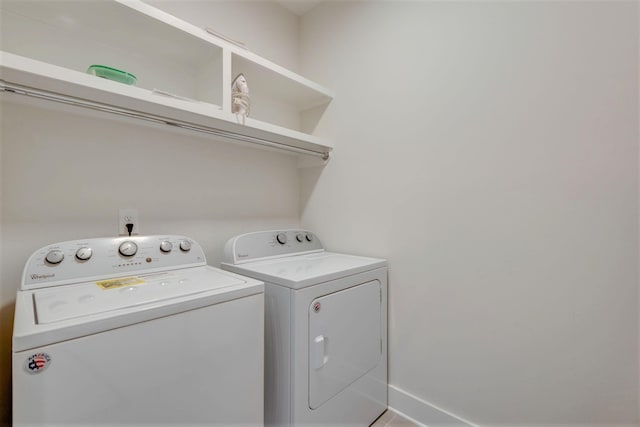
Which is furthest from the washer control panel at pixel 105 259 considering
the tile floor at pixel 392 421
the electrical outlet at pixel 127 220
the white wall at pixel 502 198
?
the tile floor at pixel 392 421

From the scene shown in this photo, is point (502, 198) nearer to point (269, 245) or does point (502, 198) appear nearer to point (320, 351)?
point (320, 351)

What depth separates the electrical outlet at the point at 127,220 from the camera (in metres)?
1.34

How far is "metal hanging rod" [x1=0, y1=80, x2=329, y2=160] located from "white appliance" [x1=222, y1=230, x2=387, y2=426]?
557mm

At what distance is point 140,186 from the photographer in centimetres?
141

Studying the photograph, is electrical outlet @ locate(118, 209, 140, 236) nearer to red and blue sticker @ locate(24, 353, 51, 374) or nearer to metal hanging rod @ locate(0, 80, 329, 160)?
metal hanging rod @ locate(0, 80, 329, 160)

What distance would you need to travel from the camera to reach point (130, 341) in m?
0.76

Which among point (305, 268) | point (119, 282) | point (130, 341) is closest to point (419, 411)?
point (305, 268)

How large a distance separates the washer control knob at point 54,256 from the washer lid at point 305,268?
0.65 meters

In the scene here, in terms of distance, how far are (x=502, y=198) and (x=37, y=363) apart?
1640mm

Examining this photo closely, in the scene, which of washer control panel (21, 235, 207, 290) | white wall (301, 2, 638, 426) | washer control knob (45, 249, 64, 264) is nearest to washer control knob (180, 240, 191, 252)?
washer control panel (21, 235, 207, 290)

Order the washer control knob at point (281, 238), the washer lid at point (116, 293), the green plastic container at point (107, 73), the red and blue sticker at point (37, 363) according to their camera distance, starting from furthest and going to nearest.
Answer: the washer control knob at point (281, 238), the green plastic container at point (107, 73), the washer lid at point (116, 293), the red and blue sticker at point (37, 363)

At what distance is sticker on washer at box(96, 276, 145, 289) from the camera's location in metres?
1.01

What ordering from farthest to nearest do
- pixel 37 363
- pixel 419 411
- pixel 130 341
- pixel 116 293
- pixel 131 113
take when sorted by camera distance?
pixel 419 411 → pixel 131 113 → pixel 116 293 → pixel 130 341 → pixel 37 363

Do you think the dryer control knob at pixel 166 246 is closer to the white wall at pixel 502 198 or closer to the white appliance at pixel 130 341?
the white appliance at pixel 130 341
